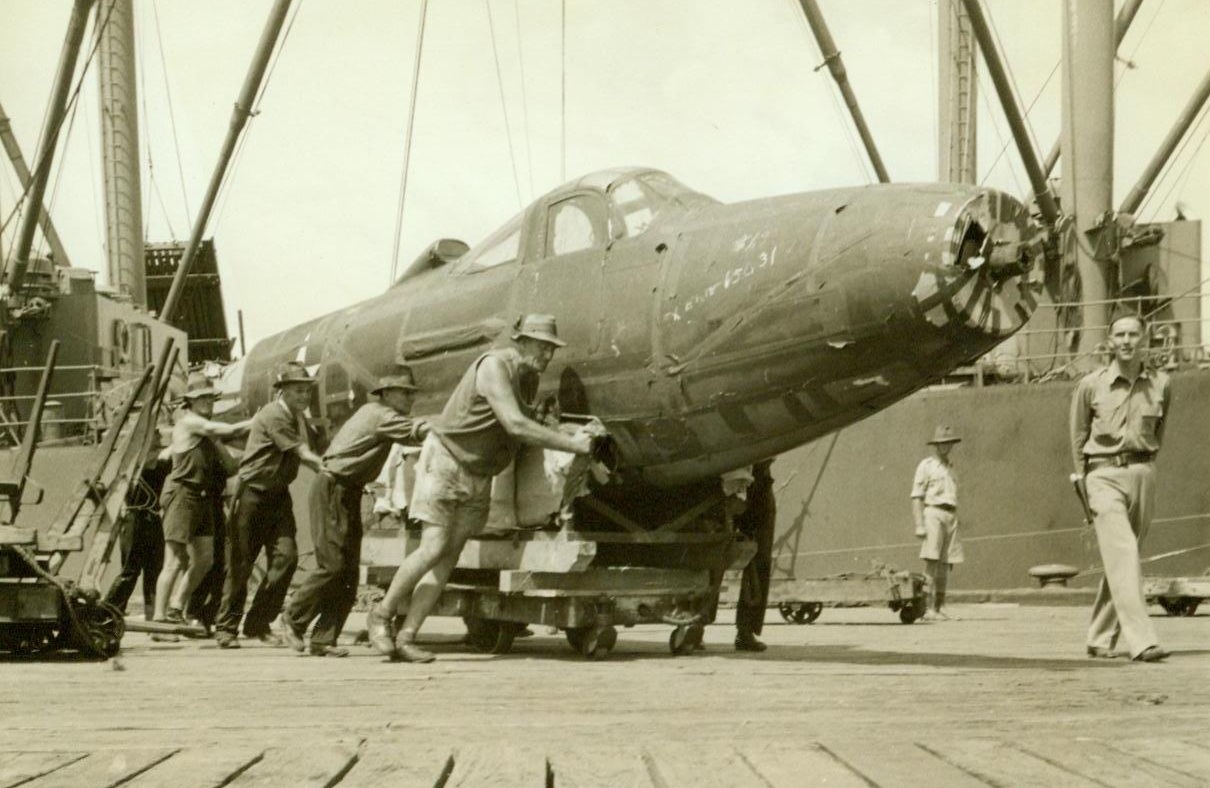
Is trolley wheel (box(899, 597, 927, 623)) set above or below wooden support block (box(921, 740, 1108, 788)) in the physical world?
above

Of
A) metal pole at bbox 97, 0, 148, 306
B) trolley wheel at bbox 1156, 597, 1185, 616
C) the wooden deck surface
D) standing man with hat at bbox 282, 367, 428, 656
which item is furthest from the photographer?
metal pole at bbox 97, 0, 148, 306

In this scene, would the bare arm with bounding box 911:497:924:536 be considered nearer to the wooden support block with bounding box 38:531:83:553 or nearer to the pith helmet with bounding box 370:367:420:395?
the pith helmet with bounding box 370:367:420:395

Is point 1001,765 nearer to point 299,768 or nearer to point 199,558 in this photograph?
point 299,768

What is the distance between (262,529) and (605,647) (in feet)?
Answer: 9.54

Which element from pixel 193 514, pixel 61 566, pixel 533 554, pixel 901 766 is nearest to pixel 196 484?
pixel 193 514

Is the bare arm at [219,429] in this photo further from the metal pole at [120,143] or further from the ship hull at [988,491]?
the metal pole at [120,143]

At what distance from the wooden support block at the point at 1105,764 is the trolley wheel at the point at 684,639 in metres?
4.76

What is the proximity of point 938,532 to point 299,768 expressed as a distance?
39.7ft

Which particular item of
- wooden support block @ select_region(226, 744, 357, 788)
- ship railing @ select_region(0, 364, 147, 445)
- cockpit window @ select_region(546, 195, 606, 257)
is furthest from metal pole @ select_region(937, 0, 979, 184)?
wooden support block @ select_region(226, 744, 357, 788)

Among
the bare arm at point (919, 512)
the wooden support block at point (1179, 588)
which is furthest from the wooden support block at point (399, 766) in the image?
the bare arm at point (919, 512)

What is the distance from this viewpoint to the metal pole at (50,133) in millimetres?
22562

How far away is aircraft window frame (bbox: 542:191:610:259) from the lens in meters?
9.66

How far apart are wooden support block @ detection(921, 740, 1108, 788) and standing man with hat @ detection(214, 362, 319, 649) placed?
6.82m

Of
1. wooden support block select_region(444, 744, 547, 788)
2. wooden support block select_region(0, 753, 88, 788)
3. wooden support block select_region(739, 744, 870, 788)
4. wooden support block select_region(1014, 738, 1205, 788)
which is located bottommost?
wooden support block select_region(0, 753, 88, 788)
